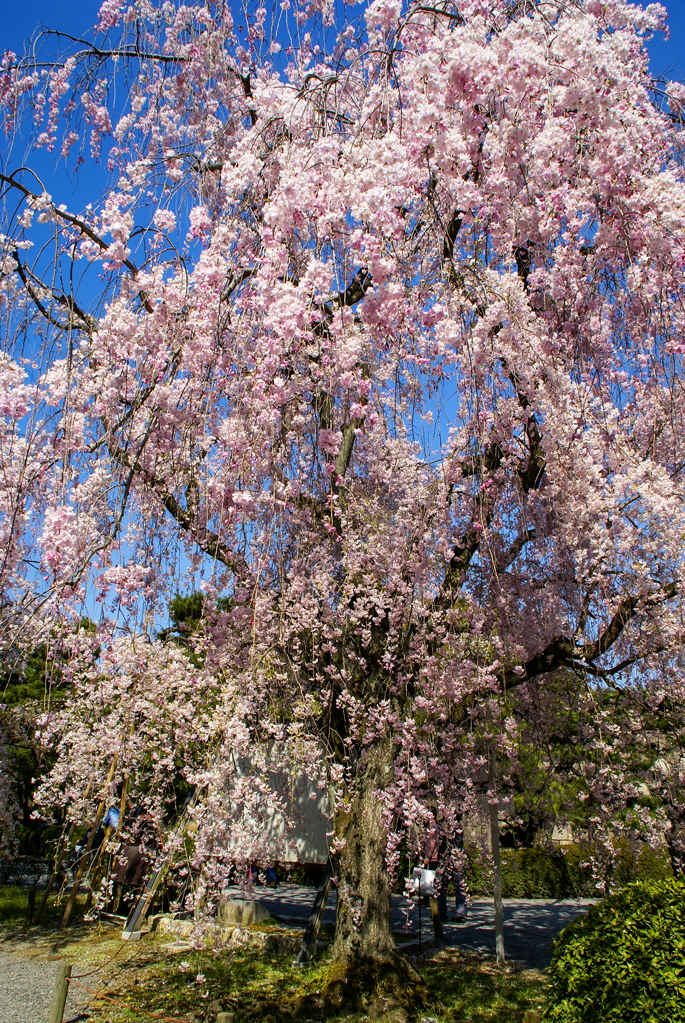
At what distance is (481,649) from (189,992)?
392 cm

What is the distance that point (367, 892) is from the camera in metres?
5.79

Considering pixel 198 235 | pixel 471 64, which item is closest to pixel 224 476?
pixel 198 235

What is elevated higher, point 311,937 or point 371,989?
point 371,989

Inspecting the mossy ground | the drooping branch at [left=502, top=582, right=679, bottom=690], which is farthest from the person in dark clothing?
the drooping branch at [left=502, top=582, right=679, bottom=690]

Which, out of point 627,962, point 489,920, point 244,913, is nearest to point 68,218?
point 627,962

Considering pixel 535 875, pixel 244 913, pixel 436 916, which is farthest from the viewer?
pixel 535 875

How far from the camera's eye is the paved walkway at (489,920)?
27.2ft

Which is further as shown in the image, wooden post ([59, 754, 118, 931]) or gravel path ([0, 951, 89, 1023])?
wooden post ([59, 754, 118, 931])

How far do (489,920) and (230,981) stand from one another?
6113mm

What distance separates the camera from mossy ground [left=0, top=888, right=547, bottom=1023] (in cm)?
508

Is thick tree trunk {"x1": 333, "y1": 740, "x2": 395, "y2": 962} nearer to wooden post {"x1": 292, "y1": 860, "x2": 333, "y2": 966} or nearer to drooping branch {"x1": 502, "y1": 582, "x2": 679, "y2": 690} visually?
wooden post {"x1": 292, "y1": 860, "x2": 333, "y2": 966}

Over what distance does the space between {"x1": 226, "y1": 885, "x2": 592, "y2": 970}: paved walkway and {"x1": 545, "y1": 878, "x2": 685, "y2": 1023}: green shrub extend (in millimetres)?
4060

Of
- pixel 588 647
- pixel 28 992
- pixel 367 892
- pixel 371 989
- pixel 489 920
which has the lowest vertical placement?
pixel 489 920

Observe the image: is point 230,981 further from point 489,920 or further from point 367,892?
point 489,920
